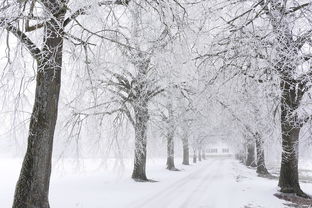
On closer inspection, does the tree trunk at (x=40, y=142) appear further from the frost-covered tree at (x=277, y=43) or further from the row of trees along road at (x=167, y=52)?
the frost-covered tree at (x=277, y=43)

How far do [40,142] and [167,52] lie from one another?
487 cm

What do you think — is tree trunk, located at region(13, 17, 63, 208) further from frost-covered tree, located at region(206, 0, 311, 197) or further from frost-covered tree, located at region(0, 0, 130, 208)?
frost-covered tree, located at region(206, 0, 311, 197)

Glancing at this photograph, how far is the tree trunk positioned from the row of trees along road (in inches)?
0.9

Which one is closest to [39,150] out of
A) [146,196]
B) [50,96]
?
[50,96]

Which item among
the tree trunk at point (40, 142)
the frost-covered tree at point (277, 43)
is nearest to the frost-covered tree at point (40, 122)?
the tree trunk at point (40, 142)

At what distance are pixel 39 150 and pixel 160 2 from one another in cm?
462

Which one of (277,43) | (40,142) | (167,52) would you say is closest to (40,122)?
(40,142)

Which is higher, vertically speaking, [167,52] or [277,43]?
[167,52]

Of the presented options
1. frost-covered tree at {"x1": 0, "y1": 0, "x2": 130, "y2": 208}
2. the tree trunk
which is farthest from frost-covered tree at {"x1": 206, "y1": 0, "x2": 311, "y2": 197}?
the tree trunk

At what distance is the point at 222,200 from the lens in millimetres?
12781

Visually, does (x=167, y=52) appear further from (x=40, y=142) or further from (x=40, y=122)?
(x=40, y=142)

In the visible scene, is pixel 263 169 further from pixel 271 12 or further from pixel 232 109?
pixel 271 12

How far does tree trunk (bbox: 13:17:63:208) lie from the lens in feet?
26.2

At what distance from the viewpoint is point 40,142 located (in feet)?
27.0
